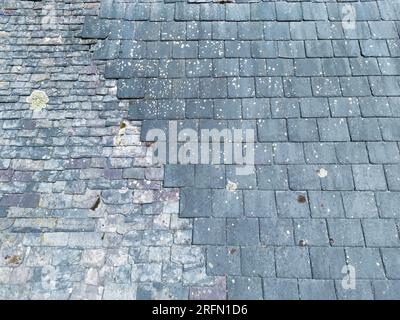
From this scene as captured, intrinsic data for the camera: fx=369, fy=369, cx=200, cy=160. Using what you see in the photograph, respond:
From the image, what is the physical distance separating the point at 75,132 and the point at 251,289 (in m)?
2.37

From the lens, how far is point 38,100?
4.08 meters

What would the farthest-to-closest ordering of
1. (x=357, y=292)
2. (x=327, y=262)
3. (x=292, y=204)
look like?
(x=292, y=204) → (x=327, y=262) → (x=357, y=292)

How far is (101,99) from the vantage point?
405 cm

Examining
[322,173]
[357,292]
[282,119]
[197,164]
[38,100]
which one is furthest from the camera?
[38,100]

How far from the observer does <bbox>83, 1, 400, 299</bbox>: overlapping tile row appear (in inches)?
131

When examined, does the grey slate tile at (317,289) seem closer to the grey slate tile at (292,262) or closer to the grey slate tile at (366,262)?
the grey slate tile at (292,262)

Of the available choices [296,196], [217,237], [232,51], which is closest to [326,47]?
[232,51]

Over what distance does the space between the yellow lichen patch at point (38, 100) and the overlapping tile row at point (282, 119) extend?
0.75m

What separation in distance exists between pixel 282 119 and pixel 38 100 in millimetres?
2667

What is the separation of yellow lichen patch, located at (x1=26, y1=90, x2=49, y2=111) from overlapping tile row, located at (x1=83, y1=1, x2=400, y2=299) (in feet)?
2.48

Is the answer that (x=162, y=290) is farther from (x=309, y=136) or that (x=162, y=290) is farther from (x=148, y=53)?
(x=148, y=53)

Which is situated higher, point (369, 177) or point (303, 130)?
point (303, 130)

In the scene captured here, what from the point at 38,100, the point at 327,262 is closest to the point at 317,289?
the point at 327,262

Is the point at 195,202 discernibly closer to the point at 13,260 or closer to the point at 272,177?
the point at 272,177
